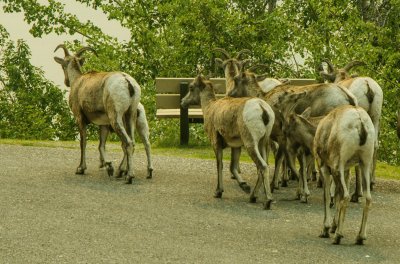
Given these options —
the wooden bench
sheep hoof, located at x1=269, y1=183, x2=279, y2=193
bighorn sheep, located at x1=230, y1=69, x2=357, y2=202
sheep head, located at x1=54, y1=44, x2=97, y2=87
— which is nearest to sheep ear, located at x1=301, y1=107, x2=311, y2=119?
bighorn sheep, located at x1=230, y1=69, x2=357, y2=202

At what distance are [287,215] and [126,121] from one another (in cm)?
396

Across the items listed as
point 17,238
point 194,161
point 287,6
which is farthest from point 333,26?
point 17,238

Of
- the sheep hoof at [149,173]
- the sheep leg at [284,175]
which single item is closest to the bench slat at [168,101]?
the sheep hoof at [149,173]

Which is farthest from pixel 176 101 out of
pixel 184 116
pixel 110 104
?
pixel 110 104

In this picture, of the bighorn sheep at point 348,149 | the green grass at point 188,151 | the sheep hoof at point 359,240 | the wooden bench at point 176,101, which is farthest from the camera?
the wooden bench at point 176,101

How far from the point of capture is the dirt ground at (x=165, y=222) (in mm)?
12367

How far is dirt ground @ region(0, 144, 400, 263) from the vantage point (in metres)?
12.4

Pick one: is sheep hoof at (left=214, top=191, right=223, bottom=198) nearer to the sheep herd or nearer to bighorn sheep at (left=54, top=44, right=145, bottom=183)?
the sheep herd

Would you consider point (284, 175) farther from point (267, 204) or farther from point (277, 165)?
point (267, 204)

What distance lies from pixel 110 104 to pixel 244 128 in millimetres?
2937

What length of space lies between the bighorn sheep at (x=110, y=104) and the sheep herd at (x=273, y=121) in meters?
0.02

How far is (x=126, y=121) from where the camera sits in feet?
58.6

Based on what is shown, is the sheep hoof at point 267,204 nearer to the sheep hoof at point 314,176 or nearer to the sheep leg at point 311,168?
the sheep leg at point 311,168

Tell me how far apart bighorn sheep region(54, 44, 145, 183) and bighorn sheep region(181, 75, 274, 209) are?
1.39 m
